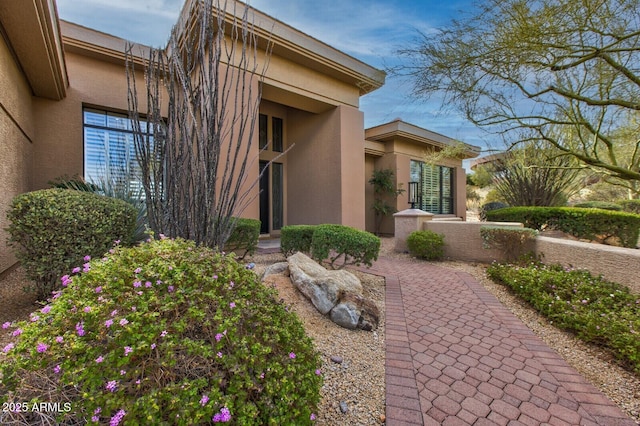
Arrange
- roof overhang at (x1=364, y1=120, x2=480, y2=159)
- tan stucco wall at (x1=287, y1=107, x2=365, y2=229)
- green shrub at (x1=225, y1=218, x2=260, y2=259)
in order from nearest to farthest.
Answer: green shrub at (x1=225, y1=218, x2=260, y2=259)
tan stucco wall at (x1=287, y1=107, x2=365, y2=229)
roof overhang at (x1=364, y1=120, x2=480, y2=159)

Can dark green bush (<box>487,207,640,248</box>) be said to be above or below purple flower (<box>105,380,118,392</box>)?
above

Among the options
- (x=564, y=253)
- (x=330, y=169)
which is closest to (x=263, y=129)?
(x=330, y=169)

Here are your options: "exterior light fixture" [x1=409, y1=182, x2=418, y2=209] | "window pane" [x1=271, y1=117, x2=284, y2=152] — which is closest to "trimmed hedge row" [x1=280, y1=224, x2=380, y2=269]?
"window pane" [x1=271, y1=117, x2=284, y2=152]

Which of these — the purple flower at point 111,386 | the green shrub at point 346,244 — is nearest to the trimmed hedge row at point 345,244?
the green shrub at point 346,244

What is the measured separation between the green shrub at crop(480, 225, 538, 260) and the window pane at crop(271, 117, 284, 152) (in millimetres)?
6776

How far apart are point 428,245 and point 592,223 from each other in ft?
13.5

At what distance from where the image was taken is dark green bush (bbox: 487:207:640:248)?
22.4 ft

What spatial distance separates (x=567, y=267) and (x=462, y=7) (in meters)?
4.78

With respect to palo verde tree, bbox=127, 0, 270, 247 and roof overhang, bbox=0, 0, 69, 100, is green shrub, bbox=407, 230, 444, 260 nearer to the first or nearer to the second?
palo verde tree, bbox=127, 0, 270, 247

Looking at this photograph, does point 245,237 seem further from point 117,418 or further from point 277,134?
point 277,134

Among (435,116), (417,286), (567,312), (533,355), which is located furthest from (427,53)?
(533,355)

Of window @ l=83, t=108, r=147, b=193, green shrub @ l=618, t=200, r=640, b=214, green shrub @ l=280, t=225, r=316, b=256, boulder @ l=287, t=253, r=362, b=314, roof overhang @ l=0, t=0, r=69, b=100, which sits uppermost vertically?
roof overhang @ l=0, t=0, r=69, b=100

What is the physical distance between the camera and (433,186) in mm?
14188

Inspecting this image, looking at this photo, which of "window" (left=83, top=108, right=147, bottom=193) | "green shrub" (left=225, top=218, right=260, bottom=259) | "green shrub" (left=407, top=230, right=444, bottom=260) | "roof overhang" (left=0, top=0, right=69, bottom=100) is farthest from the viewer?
"green shrub" (left=407, top=230, right=444, bottom=260)
